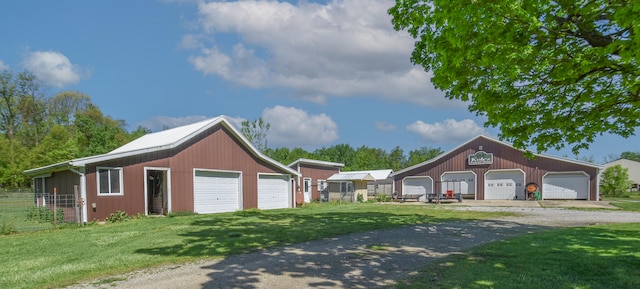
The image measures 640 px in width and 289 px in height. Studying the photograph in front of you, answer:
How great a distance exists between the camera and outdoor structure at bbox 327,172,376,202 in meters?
33.2

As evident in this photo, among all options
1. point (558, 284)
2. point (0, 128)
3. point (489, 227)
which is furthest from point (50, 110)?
point (558, 284)

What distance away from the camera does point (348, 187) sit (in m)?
33.7

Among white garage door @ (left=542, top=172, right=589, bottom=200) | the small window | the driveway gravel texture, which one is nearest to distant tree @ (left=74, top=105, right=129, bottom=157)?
the small window

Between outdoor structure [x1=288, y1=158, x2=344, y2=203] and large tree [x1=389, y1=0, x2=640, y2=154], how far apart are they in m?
24.8

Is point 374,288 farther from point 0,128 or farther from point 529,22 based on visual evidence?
point 0,128

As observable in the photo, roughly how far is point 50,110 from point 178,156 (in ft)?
134

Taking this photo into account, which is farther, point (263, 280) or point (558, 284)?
point (263, 280)

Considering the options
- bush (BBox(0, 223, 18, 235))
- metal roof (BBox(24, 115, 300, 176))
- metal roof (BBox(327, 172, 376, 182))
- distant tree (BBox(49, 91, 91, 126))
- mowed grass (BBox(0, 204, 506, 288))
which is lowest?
metal roof (BBox(327, 172, 376, 182))

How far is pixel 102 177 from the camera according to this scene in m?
15.4

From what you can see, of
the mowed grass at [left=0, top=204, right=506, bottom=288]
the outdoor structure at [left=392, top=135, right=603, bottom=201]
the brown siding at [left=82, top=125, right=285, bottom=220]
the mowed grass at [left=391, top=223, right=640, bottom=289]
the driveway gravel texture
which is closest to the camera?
the mowed grass at [left=391, top=223, right=640, bottom=289]

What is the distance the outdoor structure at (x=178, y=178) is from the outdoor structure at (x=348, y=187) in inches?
380

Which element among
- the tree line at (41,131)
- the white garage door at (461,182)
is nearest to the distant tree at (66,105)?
the tree line at (41,131)

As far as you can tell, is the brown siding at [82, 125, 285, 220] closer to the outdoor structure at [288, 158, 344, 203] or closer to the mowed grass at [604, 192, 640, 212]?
the outdoor structure at [288, 158, 344, 203]

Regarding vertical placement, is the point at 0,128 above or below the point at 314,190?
above
